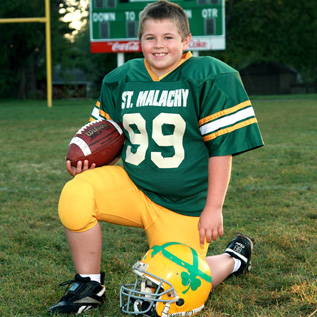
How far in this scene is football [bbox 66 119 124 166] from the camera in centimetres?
227

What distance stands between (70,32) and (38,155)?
27.2 m

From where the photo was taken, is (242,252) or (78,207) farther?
(242,252)

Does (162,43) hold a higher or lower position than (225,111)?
higher

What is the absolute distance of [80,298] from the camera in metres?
2.02

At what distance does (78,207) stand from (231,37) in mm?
29618

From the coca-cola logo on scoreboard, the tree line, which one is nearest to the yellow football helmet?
the coca-cola logo on scoreboard

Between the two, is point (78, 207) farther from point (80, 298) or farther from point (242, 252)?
point (242, 252)

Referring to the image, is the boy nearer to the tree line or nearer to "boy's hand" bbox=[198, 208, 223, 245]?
"boy's hand" bbox=[198, 208, 223, 245]

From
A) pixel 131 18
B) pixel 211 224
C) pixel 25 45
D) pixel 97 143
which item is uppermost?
pixel 25 45

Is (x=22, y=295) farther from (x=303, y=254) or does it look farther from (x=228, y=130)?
(x=303, y=254)

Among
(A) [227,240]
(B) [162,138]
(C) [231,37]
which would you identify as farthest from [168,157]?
(C) [231,37]

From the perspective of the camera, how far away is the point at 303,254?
266 cm

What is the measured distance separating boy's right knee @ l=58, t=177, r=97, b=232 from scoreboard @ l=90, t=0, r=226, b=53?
14415 millimetres

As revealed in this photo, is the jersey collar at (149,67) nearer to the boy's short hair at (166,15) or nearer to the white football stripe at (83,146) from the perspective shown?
the boy's short hair at (166,15)
